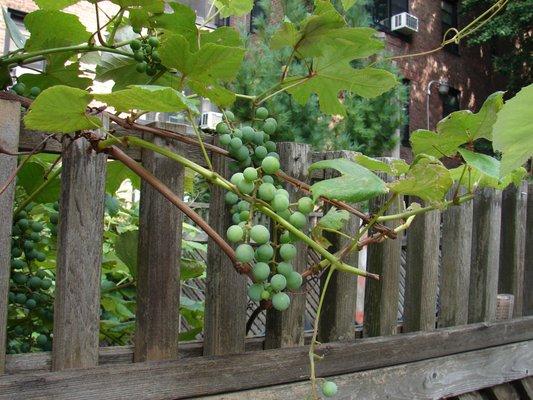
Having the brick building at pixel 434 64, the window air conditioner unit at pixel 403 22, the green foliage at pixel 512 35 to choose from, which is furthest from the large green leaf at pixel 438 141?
the green foliage at pixel 512 35

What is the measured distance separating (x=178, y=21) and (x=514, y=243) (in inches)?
61.3

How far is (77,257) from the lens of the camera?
108 cm

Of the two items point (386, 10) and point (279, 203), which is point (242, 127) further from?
point (386, 10)

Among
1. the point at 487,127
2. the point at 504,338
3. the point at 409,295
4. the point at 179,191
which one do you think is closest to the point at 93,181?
the point at 179,191

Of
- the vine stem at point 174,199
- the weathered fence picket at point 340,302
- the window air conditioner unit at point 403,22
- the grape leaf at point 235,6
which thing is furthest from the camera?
the window air conditioner unit at point 403,22

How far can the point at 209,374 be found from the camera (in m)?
1.25

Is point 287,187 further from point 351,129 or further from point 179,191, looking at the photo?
point 351,129

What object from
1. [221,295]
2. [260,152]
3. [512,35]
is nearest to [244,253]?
[260,152]

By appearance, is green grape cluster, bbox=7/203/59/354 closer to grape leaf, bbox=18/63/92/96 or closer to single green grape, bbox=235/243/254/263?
grape leaf, bbox=18/63/92/96

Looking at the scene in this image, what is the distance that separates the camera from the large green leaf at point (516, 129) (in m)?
0.49

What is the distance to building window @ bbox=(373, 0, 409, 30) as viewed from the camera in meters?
14.7

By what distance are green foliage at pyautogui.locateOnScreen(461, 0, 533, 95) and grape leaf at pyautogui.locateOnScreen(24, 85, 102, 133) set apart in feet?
49.8

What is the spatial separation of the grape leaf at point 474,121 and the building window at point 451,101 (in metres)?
15.9

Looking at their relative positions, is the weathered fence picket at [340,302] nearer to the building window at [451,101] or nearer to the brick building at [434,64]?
the brick building at [434,64]
